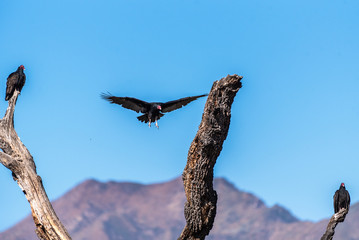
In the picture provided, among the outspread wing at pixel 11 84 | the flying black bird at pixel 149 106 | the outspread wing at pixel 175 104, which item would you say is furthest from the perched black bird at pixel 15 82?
the outspread wing at pixel 175 104

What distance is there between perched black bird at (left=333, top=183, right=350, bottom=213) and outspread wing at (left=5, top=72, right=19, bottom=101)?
803 cm

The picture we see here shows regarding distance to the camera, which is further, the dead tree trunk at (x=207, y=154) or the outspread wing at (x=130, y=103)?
the outspread wing at (x=130, y=103)

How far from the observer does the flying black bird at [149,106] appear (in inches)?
675

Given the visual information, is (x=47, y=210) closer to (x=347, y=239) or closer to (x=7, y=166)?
(x=7, y=166)

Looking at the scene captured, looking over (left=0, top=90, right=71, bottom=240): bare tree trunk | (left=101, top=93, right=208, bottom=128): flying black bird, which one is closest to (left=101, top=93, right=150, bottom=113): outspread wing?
(left=101, top=93, right=208, bottom=128): flying black bird

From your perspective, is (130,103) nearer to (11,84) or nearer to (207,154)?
(11,84)

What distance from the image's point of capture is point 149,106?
17344mm

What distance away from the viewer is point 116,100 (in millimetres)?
17641

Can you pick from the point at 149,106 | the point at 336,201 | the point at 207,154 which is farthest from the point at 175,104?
the point at 207,154

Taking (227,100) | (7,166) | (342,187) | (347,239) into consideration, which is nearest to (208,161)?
(227,100)

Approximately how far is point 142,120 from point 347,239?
175339mm

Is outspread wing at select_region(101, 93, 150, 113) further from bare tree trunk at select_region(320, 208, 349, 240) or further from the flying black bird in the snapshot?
bare tree trunk at select_region(320, 208, 349, 240)

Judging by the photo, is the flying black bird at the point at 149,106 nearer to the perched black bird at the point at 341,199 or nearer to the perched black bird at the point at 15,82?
the perched black bird at the point at 15,82

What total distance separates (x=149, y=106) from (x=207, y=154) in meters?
7.52
